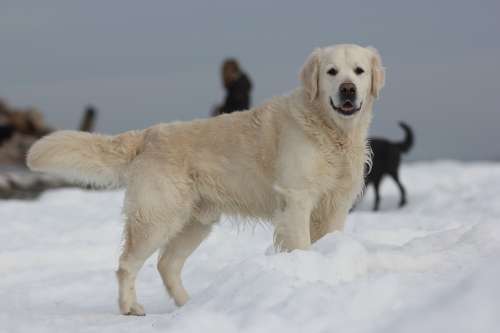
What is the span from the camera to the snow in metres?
3.21

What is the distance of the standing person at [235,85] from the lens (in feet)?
37.5

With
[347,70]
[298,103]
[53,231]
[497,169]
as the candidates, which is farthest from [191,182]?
[497,169]

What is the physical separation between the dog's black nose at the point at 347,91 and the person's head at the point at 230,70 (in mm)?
6416

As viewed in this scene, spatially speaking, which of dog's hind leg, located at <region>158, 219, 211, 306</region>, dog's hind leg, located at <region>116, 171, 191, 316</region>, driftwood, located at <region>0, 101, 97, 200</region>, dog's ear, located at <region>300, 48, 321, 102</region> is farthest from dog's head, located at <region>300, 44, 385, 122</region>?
driftwood, located at <region>0, 101, 97, 200</region>

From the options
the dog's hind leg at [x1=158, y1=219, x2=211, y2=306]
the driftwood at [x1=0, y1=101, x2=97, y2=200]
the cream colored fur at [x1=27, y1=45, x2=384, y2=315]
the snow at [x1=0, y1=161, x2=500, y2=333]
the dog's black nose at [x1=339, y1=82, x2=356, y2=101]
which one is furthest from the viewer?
the driftwood at [x1=0, y1=101, x2=97, y2=200]

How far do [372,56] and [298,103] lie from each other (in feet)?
2.03

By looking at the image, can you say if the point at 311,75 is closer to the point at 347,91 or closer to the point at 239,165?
the point at 347,91

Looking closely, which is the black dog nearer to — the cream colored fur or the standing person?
the standing person

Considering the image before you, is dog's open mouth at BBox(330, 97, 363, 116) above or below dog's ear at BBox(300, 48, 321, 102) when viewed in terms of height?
below

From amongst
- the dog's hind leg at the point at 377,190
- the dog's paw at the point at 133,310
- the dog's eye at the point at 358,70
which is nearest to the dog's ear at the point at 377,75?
the dog's eye at the point at 358,70

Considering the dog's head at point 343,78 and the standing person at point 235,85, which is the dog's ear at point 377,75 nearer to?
the dog's head at point 343,78

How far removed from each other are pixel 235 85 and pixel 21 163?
21424 millimetres

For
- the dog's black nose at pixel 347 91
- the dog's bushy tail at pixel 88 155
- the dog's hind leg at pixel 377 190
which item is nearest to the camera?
the dog's black nose at pixel 347 91

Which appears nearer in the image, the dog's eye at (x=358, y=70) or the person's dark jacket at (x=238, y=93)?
the dog's eye at (x=358, y=70)
